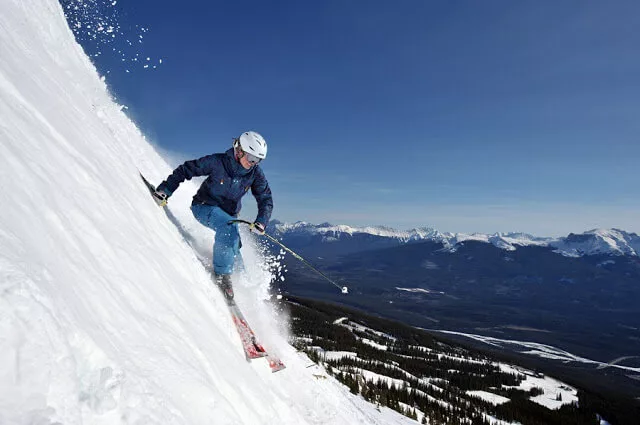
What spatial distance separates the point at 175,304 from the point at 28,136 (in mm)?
2318

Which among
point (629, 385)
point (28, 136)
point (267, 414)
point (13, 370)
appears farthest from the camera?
point (629, 385)

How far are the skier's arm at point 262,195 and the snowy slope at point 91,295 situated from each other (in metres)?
2.22

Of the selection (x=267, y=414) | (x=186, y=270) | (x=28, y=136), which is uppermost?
(x=28, y=136)

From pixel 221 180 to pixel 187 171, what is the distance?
2.39 feet

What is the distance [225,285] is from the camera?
771cm

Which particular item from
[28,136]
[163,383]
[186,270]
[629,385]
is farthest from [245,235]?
[629,385]

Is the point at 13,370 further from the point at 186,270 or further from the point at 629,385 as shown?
the point at 629,385

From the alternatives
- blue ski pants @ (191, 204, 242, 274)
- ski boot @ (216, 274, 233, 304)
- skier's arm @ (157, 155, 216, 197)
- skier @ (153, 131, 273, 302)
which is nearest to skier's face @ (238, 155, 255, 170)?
skier @ (153, 131, 273, 302)

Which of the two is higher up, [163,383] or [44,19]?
[44,19]

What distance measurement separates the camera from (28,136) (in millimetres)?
3727

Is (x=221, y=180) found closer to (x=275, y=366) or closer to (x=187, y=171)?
(x=187, y=171)

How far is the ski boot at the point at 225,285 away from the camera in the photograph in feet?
24.8

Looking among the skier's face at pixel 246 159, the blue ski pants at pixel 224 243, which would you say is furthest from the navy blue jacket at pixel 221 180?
the blue ski pants at pixel 224 243

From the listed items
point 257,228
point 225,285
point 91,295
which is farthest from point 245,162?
point 91,295
